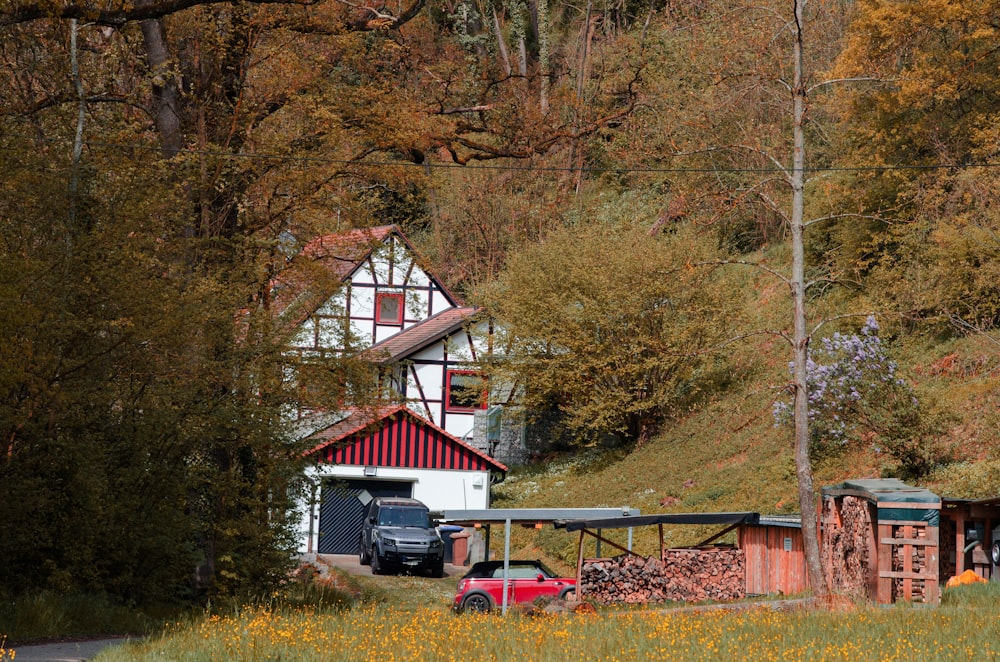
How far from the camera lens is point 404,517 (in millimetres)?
32812

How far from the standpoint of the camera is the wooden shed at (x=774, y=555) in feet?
79.0

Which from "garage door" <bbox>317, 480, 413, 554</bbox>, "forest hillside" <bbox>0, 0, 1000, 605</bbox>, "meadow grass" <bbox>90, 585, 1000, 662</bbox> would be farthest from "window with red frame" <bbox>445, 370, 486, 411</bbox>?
"meadow grass" <bbox>90, 585, 1000, 662</bbox>

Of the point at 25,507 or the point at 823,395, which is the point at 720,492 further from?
the point at 25,507

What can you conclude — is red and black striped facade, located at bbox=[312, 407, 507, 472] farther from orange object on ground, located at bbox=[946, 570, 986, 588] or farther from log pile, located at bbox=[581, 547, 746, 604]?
orange object on ground, located at bbox=[946, 570, 986, 588]

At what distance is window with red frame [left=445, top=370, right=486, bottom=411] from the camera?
144 feet

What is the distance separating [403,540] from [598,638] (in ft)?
62.4

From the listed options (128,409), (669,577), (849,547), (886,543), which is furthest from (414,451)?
(886,543)

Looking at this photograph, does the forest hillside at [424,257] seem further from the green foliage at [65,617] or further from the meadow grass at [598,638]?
the meadow grass at [598,638]

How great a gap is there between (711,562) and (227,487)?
1084cm

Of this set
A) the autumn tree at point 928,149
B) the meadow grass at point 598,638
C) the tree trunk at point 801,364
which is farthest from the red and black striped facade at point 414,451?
the meadow grass at point 598,638

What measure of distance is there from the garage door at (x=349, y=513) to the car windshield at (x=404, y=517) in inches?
216

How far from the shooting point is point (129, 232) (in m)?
17.6

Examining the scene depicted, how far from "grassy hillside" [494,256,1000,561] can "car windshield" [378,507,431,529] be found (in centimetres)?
341

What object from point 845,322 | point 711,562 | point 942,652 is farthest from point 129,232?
point 845,322
